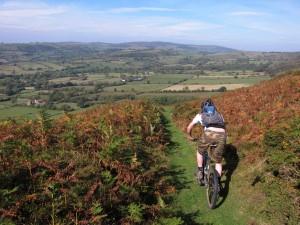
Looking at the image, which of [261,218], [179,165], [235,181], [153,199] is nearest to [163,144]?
[179,165]

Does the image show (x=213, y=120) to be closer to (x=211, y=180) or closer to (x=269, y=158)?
(x=211, y=180)

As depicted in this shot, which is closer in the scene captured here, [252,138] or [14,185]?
[14,185]

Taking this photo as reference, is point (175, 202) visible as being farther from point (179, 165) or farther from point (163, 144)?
point (163, 144)

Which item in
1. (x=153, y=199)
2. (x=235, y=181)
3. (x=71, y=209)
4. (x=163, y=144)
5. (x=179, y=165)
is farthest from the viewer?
(x=163, y=144)

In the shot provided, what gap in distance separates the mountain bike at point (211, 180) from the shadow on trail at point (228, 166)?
0.35 m

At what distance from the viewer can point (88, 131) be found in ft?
40.5

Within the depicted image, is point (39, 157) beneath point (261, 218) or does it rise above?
above

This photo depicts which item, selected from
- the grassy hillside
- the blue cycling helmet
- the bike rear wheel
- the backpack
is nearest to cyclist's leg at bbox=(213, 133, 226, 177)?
the backpack

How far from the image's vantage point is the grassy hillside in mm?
9150

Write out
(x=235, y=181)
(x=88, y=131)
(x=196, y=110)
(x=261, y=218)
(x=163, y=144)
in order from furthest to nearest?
(x=196, y=110) → (x=163, y=144) → (x=88, y=131) → (x=235, y=181) → (x=261, y=218)

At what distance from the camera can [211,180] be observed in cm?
969

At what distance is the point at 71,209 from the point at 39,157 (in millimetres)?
2086

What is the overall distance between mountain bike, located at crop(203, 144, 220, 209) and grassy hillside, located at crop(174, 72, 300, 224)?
2.76 ft

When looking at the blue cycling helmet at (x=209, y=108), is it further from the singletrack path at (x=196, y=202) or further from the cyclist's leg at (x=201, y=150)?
the singletrack path at (x=196, y=202)
